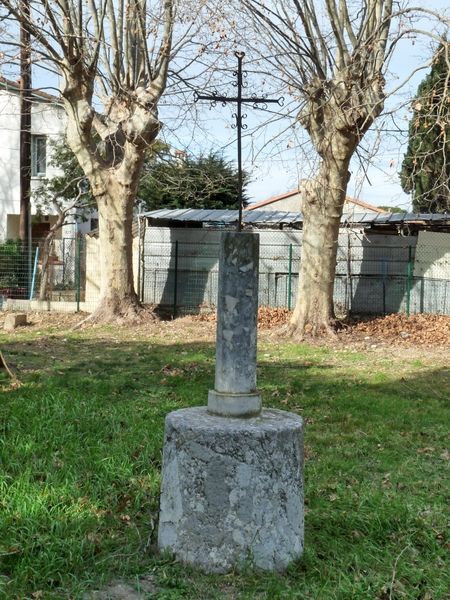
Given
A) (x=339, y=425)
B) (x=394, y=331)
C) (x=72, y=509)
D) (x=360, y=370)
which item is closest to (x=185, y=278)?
(x=394, y=331)

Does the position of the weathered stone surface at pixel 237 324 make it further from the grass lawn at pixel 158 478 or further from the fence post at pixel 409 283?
the fence post at pixel 409 283

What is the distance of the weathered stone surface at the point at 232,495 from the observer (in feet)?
12.2

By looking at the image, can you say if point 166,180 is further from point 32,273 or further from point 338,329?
point 338,329

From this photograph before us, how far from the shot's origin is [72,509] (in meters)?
4.35

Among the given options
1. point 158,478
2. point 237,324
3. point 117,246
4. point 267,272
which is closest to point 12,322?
point 117,246

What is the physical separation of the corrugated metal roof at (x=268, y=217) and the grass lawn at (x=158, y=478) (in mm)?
11047

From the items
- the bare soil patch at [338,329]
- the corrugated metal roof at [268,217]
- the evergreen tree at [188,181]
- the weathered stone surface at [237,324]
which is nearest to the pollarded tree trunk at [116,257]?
the bare soil patch at [338,329]

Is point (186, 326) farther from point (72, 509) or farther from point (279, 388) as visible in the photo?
point (72, 509)

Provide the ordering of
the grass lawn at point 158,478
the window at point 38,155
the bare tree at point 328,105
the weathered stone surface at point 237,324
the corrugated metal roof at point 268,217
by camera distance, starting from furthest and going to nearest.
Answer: the window at point 38,155, the corrugated metal roof at point 268,217, the bare tree at point 328,105, the weathered stone surface at point 237,324, the grass lawn at point 158,478

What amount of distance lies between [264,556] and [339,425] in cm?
378

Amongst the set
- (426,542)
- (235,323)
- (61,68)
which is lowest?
(426,542)

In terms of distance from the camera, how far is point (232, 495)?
373cm

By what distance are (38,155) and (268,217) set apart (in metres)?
12.3

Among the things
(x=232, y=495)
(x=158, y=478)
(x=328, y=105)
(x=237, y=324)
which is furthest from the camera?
(x=328, y=105)
